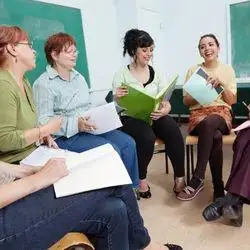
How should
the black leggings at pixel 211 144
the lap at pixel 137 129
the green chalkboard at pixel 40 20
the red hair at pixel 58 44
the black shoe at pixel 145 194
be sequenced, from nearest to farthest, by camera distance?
the red hair at pixel 58 44 < the black leggings at pixel 211 144 < the lap at pixel 137 129 < the black shoe at pixel 145 194 < the green chalkboard at pixel 40 20

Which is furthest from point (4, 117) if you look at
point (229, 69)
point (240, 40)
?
point (240, 40)

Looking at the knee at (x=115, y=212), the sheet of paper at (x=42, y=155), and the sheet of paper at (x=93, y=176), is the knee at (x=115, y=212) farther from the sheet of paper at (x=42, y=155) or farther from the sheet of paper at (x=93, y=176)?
the sheet of paper at (x=42, y=155)

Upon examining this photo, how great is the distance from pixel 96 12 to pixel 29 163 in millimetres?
2495

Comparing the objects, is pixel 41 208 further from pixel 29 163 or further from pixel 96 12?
pixel 96 12

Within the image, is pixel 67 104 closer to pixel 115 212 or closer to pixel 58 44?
pixel 58 44

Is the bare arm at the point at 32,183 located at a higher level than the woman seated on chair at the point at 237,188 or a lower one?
higher

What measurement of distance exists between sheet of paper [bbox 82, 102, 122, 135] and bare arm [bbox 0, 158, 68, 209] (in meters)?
0.65

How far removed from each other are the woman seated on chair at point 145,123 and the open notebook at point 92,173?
2.54ft

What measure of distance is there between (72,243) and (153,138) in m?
1.13

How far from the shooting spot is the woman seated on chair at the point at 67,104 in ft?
5.58

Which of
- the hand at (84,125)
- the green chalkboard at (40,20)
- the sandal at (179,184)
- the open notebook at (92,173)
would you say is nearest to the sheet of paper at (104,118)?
the hand at (84,125)

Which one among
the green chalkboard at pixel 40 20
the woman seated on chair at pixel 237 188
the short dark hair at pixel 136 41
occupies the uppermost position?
the green chalkboard at pixel 40 20

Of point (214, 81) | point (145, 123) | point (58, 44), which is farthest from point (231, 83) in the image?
point (58, 44)

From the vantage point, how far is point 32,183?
0.94 meters
